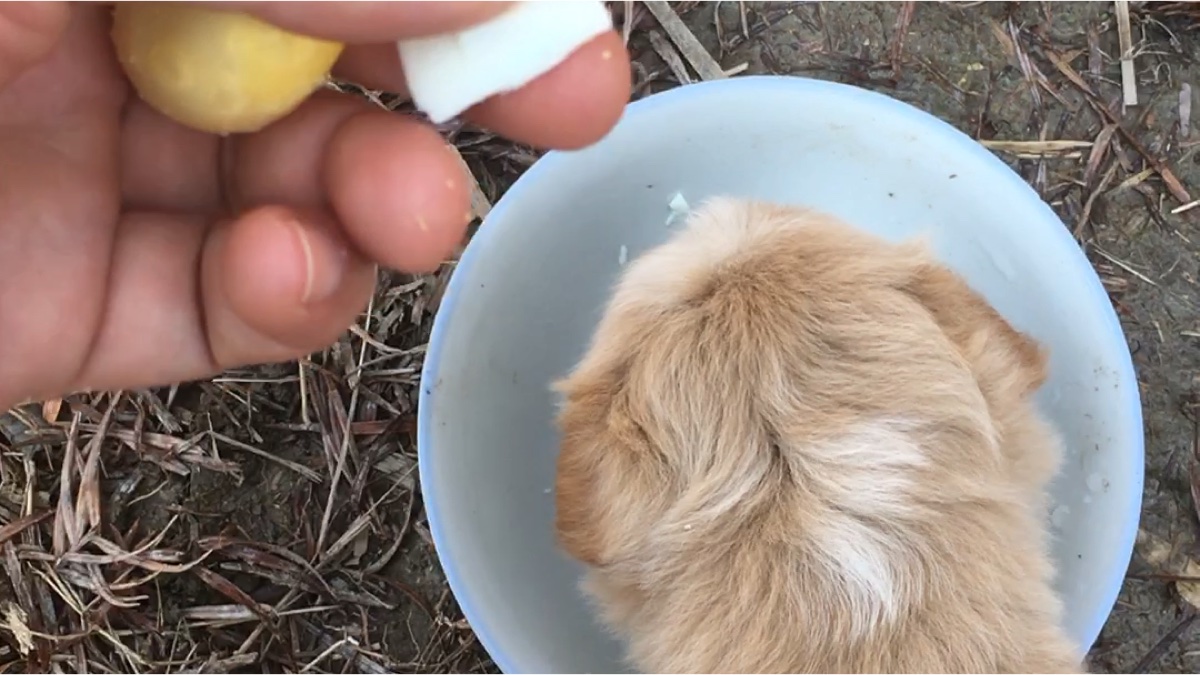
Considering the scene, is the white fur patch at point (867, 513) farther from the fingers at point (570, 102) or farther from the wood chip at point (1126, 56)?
the wood chip at point (1126, 56)

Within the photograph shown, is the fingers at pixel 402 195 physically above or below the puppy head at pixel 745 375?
above

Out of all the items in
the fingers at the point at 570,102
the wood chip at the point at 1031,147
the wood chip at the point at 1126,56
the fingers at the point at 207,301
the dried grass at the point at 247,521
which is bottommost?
the dried grass at the point at 247,521

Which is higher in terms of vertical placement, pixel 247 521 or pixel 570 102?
pixel 570 102

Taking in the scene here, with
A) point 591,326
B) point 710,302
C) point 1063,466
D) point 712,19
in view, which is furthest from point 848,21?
point 710,302

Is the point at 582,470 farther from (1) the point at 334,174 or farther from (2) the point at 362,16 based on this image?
(2) the point at 362,16

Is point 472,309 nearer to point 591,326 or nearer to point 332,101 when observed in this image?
point 591,326

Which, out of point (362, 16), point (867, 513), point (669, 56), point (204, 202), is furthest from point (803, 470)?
point (669, 56)

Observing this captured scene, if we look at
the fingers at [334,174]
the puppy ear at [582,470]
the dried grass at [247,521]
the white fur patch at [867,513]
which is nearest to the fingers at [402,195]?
the fingers at [334,174]
